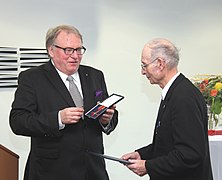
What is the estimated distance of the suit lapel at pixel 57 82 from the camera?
6.64ft

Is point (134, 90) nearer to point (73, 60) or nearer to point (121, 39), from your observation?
point (121, 39)

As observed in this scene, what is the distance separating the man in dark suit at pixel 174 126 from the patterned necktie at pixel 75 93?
0.46 meters

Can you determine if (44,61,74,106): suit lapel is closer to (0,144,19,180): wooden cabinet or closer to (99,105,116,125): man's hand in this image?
(99,105,116,125): man's hand

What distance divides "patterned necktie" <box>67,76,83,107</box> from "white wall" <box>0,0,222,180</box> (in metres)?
1.40

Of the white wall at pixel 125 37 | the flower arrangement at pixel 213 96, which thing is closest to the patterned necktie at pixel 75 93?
the flower arrangement at pixel 213 96

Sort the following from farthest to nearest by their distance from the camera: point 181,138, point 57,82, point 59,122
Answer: point 57,82, point 59,122, point 181,138

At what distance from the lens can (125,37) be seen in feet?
12.1

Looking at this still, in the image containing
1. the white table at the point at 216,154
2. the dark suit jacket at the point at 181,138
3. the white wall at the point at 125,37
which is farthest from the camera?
the white wall at the point at 125,37

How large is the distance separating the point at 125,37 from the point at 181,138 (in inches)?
86.9

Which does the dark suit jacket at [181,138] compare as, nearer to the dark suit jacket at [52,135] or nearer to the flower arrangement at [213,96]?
the dark suit jacket at [52,135]

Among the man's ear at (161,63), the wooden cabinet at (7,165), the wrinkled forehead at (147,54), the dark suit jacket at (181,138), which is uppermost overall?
the wrinkled forehead at (147,54)

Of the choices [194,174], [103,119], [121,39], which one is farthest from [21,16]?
[194,174]

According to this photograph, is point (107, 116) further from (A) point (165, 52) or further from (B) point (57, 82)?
(A) point (165, 52)

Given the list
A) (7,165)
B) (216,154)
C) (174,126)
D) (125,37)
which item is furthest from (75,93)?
(125,37)
